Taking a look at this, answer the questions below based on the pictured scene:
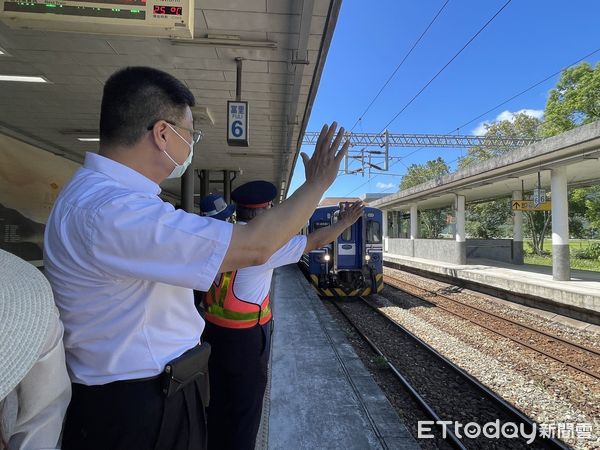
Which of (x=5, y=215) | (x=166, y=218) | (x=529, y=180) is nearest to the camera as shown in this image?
(x=166, y=218)

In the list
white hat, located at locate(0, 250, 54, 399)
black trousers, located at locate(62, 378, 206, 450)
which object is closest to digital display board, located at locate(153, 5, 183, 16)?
white hat, located at locate(0, 250, 54, 399)

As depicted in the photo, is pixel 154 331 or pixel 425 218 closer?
pixel 154 331

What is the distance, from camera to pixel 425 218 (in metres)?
41.1

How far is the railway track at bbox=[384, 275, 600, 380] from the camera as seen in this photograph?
6098mm

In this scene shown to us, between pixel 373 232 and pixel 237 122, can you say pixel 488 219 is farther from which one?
pixel 237 122

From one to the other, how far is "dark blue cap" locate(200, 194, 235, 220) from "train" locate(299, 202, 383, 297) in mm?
8442

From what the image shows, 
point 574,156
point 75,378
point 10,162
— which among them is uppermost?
point 574,156

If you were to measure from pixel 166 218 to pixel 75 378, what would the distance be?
0.59 m

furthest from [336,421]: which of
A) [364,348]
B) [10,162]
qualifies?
[10,162]

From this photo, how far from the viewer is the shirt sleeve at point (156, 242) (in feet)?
3.16

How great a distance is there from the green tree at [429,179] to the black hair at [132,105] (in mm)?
40073

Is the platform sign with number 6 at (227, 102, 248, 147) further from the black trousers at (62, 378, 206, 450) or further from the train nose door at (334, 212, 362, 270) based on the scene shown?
the train nose door at (334, 212, 362, 270)

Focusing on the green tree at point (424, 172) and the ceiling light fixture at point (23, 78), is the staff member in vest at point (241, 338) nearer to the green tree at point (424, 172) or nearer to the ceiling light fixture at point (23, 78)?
the ceiling light fixture at point (23, 78)

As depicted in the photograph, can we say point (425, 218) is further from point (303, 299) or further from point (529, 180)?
point (303, 299)
